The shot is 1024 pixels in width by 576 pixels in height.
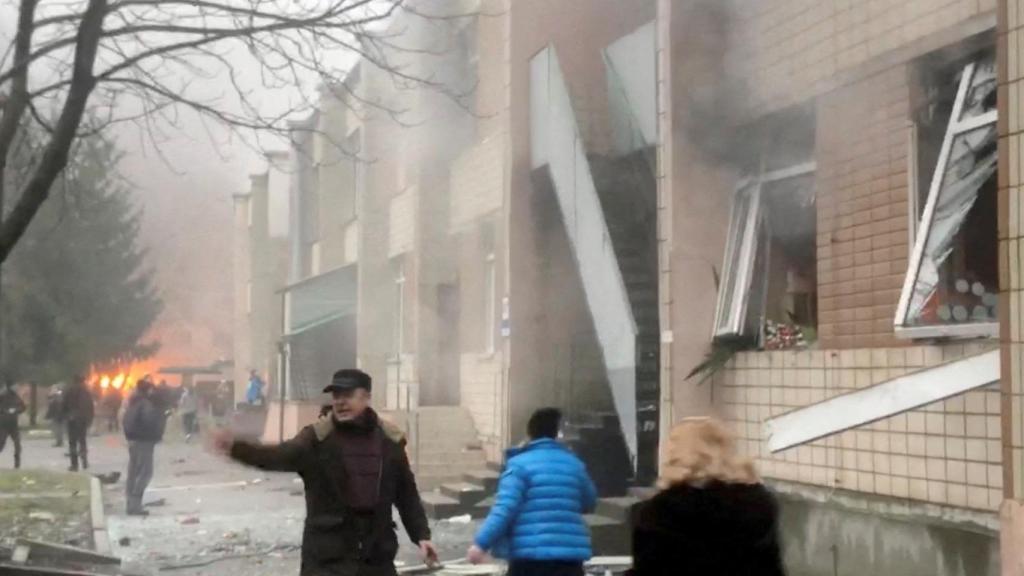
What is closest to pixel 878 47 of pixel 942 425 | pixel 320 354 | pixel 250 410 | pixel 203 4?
pixel 942 425

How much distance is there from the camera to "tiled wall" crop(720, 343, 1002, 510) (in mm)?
7398

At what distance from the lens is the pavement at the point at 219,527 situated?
11.7m

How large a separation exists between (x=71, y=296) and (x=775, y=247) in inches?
1597

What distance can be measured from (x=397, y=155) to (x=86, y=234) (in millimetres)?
28939

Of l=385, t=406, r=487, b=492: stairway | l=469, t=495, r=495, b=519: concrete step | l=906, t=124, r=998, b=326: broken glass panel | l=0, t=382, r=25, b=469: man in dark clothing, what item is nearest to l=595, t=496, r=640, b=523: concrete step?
l=469, t=495, r=495, b=519: concrete step

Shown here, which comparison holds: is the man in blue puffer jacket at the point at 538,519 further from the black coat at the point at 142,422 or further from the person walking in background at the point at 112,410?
the person walking in background at the point at 112,410

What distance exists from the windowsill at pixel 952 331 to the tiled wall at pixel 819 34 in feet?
5.64

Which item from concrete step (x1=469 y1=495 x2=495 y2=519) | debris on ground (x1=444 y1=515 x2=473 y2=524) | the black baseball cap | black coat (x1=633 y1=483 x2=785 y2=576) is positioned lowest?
debris on ground (x1=444 y1=515 x2=473 y2=524)

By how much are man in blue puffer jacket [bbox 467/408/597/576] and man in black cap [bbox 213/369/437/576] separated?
1.47 feet

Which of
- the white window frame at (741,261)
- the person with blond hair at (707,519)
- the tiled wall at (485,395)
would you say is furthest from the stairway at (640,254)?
the person with blond hair at (707,519)

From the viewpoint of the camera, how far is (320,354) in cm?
2672

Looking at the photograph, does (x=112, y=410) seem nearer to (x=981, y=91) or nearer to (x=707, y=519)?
(x=981, y=91)

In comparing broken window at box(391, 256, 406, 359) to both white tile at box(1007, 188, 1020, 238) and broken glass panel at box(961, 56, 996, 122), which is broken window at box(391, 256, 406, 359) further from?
white tile at box(1007, 188, 1020, 238)

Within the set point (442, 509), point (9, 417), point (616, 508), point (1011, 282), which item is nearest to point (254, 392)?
point (9, 417)
